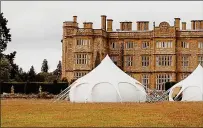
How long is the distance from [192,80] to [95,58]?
65.7 feet

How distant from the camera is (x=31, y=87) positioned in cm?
5259

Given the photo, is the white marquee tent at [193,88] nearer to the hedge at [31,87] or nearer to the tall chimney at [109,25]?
the hedge at [31,87]

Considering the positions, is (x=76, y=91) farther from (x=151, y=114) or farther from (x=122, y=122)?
(x=122, y=122)

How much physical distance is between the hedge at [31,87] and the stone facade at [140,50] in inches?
288

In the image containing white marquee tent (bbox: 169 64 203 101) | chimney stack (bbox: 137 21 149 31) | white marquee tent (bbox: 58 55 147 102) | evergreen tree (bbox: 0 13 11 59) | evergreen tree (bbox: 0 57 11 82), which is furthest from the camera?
chimney stack (bbox: 137 21 149 31)

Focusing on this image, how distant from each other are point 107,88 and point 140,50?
25.6m

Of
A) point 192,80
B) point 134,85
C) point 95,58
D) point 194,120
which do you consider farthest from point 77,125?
point 95,58

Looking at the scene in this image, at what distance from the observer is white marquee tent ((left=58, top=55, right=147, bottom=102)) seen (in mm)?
37469

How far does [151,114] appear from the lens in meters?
23.7

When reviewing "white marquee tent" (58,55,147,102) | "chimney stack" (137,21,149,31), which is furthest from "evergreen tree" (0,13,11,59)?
"white marquee tent" (58,55,147,102)

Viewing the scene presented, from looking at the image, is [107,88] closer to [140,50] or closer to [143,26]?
[140,50]

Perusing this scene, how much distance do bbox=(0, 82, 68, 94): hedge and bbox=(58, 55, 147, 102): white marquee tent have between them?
13.6 meters

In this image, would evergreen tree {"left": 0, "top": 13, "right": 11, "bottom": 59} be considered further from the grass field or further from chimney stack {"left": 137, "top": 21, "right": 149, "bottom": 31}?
the grass field

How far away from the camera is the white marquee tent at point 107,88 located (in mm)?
37469
